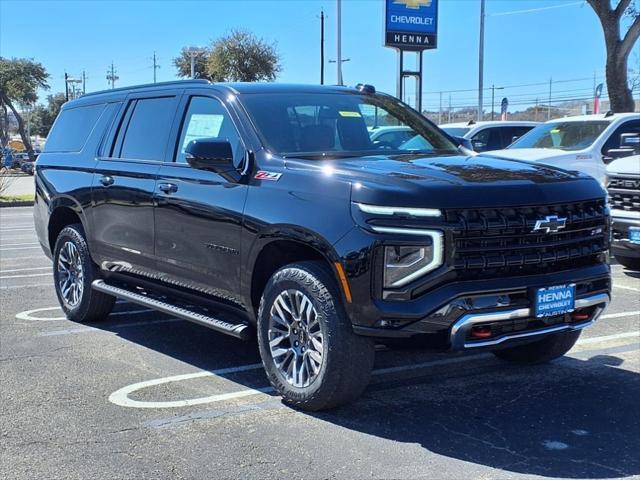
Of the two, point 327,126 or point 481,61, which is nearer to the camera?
point 327,126

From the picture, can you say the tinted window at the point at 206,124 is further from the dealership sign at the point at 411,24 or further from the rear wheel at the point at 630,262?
the dealership sign at the point at 411,24

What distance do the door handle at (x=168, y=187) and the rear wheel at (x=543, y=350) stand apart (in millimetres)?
2633

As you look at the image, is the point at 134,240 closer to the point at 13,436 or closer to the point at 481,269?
the point at 13,436

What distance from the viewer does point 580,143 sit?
11875 mm

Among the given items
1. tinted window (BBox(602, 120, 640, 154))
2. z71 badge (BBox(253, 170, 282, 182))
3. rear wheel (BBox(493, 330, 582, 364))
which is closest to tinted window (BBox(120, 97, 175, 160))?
z71 badge (BBox(253, 170, 282, 182))

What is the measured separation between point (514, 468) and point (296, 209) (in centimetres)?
187

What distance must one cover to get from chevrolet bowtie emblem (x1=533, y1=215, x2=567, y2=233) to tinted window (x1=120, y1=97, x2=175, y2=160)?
294 cm

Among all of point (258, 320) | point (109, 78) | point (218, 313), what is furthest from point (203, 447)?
point (109, 78)

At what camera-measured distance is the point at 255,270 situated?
4855mm

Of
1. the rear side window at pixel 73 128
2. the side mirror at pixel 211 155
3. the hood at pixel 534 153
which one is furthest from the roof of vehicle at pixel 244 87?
the hood at pixel 534 153

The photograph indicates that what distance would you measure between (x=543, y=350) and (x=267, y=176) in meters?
2.43

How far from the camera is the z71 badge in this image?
15.3ft

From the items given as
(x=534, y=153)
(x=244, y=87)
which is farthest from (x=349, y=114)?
(x=534, y=153)

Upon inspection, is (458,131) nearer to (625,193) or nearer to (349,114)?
(625,193)
